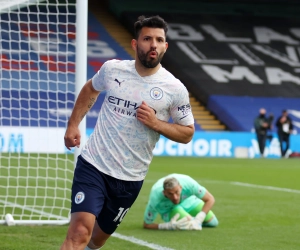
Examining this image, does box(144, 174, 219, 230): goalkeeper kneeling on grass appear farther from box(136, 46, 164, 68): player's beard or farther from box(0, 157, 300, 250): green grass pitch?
box(136, 46, 164, 68): player's beard

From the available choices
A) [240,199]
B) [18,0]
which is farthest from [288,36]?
[18,0]

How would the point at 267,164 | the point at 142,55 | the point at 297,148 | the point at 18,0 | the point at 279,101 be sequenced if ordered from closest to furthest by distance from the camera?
the point at 142,55
the point at 18,0
the point at 267,164
the point at 297,148
the point at 279,101

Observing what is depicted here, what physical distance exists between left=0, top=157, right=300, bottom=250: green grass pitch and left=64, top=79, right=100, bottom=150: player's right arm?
2.30 m

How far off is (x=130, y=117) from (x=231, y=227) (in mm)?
4560

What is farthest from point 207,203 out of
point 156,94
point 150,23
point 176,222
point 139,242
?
point 150,23

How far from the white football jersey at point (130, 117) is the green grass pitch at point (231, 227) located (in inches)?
96.9

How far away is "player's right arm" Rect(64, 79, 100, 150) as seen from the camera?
5.70m

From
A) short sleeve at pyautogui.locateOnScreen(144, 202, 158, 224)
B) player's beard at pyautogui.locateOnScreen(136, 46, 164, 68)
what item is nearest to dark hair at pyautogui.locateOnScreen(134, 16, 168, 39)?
player's beard at pyautogui.locateOnScreen(136, 46, 164, 68)

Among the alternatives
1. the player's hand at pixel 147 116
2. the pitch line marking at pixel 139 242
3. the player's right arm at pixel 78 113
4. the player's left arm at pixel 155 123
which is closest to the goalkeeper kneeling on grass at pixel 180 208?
the pitch line marking at pixel 139 242

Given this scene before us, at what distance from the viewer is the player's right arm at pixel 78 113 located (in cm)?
570

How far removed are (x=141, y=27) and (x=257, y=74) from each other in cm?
3037

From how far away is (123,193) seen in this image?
222 inches

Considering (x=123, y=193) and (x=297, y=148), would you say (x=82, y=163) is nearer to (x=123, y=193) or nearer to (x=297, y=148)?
(x=123, y=193)

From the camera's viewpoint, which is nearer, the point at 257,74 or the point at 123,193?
the point at 123,193
